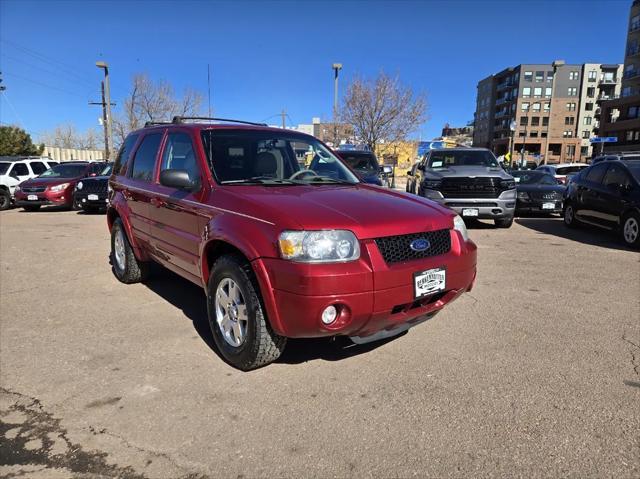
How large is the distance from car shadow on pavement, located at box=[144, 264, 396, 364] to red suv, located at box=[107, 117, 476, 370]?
1.47ft

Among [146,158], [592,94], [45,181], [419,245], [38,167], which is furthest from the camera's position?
[592,94]

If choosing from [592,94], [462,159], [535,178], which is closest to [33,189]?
[462,159]

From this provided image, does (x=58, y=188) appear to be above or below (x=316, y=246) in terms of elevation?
below

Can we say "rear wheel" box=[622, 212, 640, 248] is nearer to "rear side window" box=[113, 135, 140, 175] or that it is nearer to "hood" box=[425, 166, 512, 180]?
"hood" box=[425, 166, 512, 180]

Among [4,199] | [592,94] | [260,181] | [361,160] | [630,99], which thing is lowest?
[4,199]

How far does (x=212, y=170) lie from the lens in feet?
12.4

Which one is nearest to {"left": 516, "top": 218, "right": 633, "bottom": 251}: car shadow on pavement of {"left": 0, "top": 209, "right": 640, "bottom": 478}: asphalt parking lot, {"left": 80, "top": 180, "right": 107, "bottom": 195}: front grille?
{"left": 0, "top": 209, "right": 640, "bottom": 478}: asphalt parking lot

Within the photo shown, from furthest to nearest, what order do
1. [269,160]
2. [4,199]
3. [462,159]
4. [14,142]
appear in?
[14,142]
[4,199]
[462,159]
[269,160]

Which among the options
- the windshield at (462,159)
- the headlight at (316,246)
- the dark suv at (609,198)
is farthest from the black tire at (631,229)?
the headlight at (316,246)

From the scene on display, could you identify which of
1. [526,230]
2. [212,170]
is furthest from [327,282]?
[526,230]

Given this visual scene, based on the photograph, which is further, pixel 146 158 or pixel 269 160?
pixel 146 158

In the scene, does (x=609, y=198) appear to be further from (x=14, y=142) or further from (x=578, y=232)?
(x=14, y=142)

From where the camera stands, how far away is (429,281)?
319cm

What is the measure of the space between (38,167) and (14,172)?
952 millimetres
